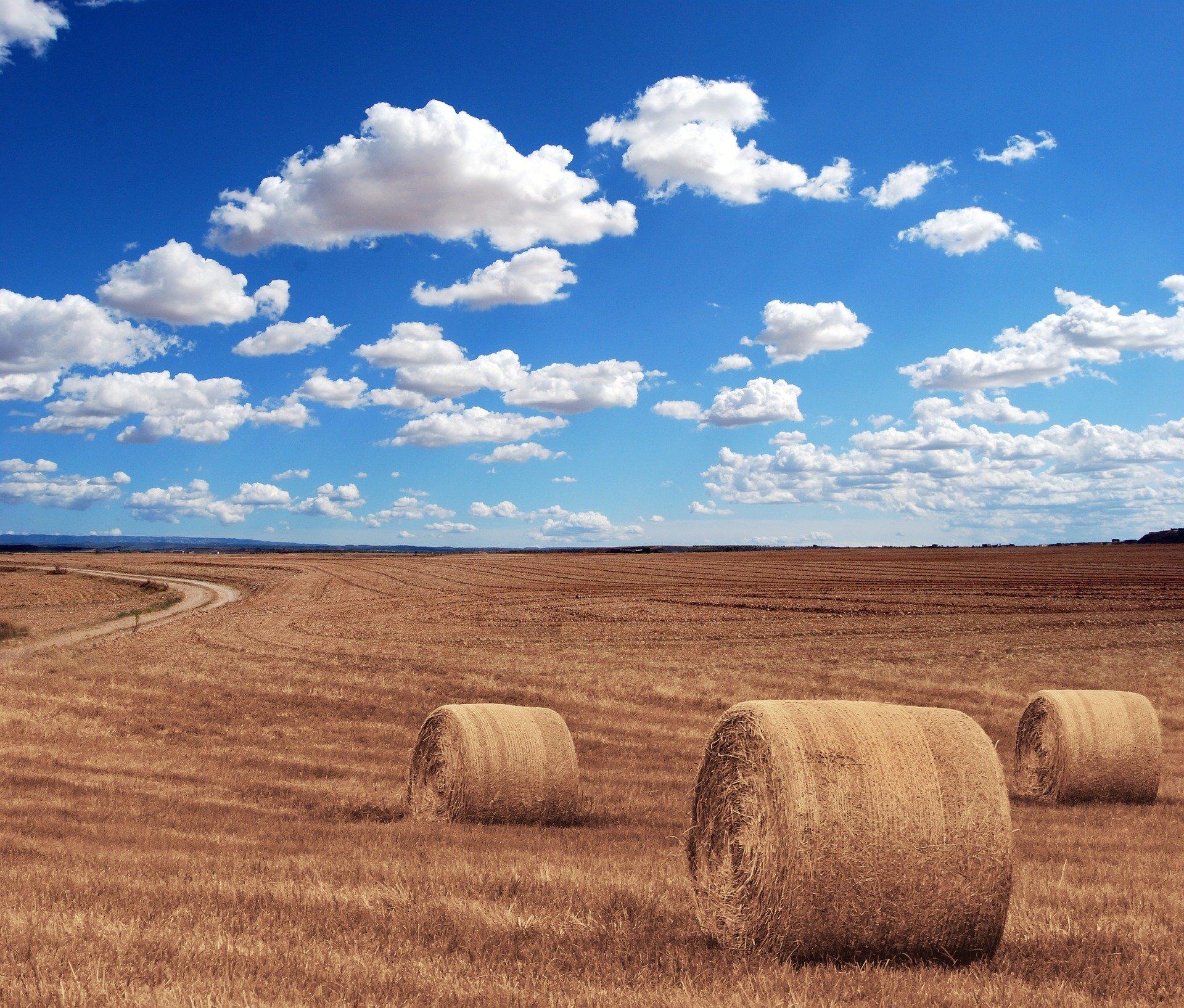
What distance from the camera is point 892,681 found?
2214 centimetres

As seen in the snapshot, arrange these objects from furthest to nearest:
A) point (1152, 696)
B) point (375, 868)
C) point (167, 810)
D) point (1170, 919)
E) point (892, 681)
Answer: point (892, 681)
point (1152, 696)
point (167, 810)
point (375, 868)
point (1170, 919)

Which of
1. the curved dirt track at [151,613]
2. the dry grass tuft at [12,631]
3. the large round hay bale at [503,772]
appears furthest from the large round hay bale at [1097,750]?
the dry grass tuft at [12,631]

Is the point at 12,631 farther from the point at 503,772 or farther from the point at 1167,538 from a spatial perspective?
the point at 1167,538

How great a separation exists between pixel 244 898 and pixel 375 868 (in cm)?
133

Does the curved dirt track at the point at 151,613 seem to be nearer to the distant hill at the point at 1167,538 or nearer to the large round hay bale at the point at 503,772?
the large round hay bale at the point at 503,772

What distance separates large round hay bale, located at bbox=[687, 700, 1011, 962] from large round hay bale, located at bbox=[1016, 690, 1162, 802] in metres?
7.99

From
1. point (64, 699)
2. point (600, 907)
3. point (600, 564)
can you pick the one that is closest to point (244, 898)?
point (600, 907)

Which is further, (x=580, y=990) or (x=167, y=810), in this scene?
(x=167, y=810)

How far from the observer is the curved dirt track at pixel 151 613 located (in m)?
31.2

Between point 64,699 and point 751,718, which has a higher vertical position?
point 751,718

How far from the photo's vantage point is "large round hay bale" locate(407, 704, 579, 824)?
→ 11.6 metres

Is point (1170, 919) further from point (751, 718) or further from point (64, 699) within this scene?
point (64, 699)

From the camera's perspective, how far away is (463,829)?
1108cm

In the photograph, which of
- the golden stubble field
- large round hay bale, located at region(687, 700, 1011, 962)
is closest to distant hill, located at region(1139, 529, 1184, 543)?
the golden stubble field
